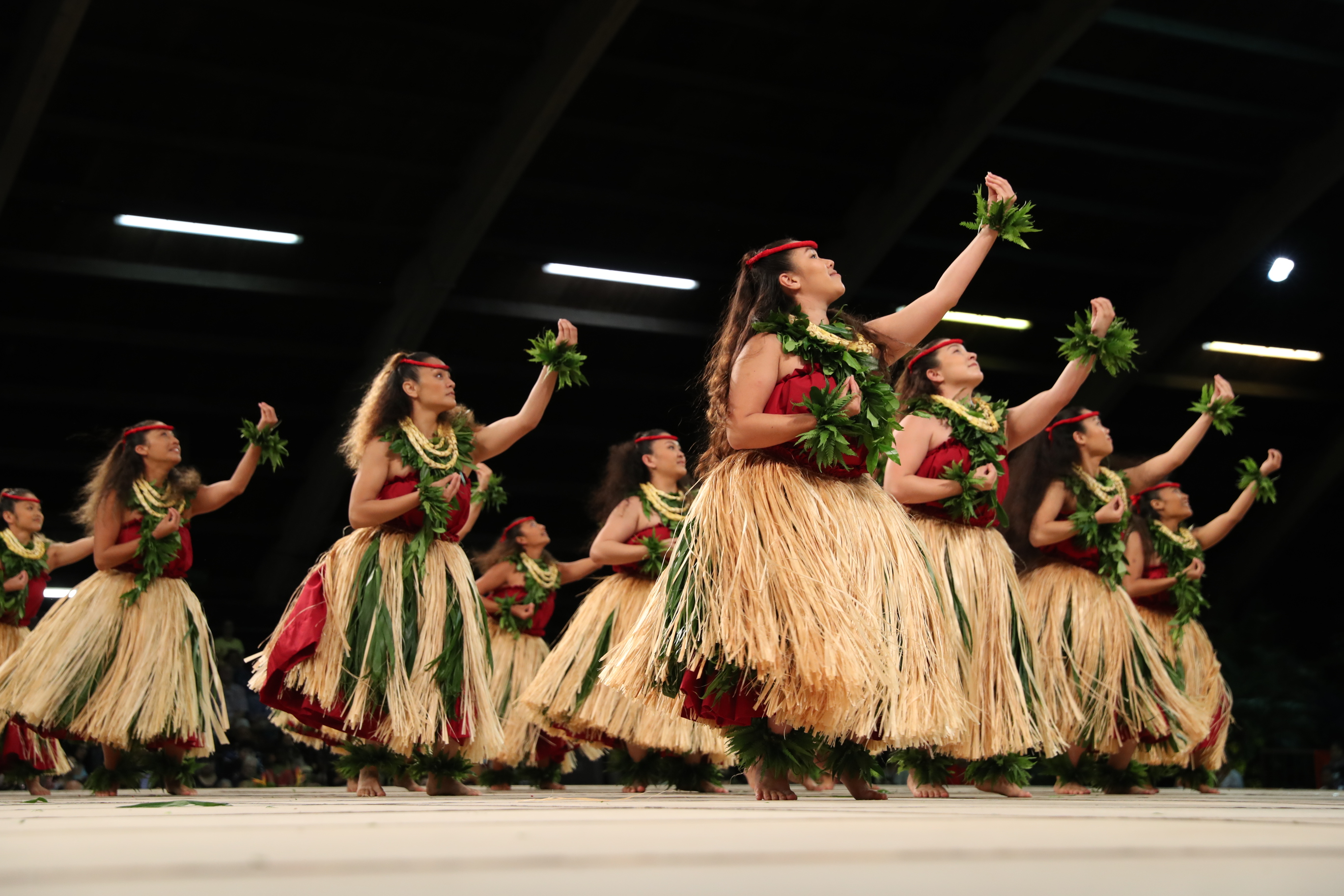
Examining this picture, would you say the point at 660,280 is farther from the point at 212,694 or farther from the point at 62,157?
the point at 212,694

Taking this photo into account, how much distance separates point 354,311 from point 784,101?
3326mm

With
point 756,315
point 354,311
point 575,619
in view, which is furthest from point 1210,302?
point 756,315

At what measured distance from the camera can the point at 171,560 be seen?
4.52 m

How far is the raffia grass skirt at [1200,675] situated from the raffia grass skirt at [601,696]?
75.1 inches

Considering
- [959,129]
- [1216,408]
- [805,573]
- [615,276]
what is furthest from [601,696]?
[959,129]

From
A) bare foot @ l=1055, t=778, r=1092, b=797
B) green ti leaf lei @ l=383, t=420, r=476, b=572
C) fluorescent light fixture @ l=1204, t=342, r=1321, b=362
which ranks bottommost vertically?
bare foot @ l=1055, t=778, r=1092, b=797

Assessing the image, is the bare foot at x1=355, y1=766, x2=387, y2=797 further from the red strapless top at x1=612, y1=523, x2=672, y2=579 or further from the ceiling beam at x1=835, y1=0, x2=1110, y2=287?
the ceiling beam at x1=835, y1=0, x2=1110, y2=287

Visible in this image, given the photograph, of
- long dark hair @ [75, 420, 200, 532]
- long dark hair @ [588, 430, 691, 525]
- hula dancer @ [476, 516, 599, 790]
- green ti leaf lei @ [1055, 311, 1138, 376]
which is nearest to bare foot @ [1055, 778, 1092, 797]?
green ti leaf lei @ [1055, 311, 1138, 376]

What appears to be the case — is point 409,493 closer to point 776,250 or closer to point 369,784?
point 369,784

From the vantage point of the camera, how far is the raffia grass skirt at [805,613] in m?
2.63

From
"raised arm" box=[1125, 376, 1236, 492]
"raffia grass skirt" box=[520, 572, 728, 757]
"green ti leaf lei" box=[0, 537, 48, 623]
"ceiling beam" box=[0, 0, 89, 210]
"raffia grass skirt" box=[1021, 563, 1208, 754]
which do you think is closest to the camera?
"raffia grass skirt" box=[1021, 563, 1208, 754]

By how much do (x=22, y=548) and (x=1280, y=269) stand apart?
8.75m

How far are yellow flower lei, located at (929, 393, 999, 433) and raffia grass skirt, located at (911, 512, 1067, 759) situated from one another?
0.29 meters

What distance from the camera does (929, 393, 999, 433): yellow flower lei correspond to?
3.72 metres
